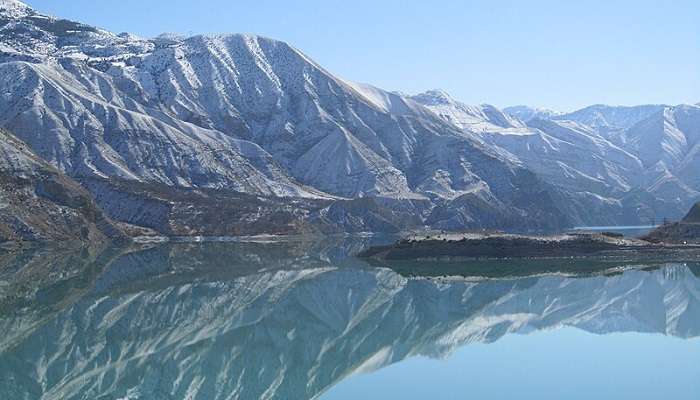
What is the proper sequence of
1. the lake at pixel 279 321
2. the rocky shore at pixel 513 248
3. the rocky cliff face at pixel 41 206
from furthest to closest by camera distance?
the rocky cliff face at pixel 41 206 < the rocky shore at pixel 513 248 < the lake at pixel 279 321

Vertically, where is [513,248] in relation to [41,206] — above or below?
above

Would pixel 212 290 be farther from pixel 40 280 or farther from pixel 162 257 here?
pixel 162 257

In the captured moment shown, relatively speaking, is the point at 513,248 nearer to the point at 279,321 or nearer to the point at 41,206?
the point at 279,321

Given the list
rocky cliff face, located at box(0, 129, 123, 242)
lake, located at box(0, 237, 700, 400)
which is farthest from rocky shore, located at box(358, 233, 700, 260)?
rocky cliff face, located at box(0, 129, 123, 242)

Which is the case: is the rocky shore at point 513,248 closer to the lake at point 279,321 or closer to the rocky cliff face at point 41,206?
the lake at point 279,321

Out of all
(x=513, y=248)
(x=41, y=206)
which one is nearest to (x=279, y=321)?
(x=513, y=248)

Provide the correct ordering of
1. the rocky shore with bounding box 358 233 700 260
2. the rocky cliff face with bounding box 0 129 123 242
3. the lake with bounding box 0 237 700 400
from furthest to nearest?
the rocky cliff face with bounding box 0 129 123 242 < the rocky shore with bounding box 358 233 700 260 < the lake with bounding box 0 237 700 400

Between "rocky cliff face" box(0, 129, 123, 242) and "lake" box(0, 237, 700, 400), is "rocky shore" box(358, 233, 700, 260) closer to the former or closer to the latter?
"lake" box(0, 237, 700, 400)

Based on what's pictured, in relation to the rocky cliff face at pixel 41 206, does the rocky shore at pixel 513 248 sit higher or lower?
higher

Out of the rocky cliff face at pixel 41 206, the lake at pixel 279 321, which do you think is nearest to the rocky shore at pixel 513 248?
the lake at pixel 279 321

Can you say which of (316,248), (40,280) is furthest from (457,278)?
(316,248)

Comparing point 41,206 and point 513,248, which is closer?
point 513,248
